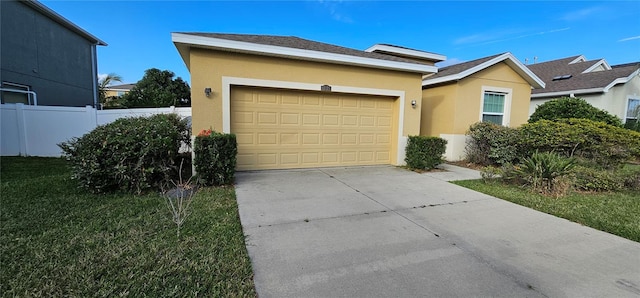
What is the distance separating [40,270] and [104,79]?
24462 mm

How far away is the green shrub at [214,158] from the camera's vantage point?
214 inches

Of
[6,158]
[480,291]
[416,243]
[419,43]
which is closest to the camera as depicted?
[480,291]

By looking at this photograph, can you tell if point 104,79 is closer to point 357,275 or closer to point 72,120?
point 72,120

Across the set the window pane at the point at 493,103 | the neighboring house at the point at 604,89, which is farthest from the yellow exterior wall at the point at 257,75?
the neighboring house at the point at 604,89

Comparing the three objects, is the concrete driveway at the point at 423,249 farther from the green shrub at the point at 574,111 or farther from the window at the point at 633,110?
the window at the point at 633,110

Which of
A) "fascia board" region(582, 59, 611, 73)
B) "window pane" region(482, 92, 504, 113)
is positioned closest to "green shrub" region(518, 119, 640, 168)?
"window pane" region(482, 92, 504, 113)

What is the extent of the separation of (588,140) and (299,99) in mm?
7762

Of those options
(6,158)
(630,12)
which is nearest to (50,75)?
(6,158)

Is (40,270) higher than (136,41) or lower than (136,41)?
lower

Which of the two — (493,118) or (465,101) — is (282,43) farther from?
(493,118)

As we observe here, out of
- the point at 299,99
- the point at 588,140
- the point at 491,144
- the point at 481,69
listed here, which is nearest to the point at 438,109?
the point at 481,69

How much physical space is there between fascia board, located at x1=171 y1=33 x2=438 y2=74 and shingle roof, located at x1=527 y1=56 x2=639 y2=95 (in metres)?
10.6

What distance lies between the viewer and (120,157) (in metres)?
4.77

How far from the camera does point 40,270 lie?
2369 mm
